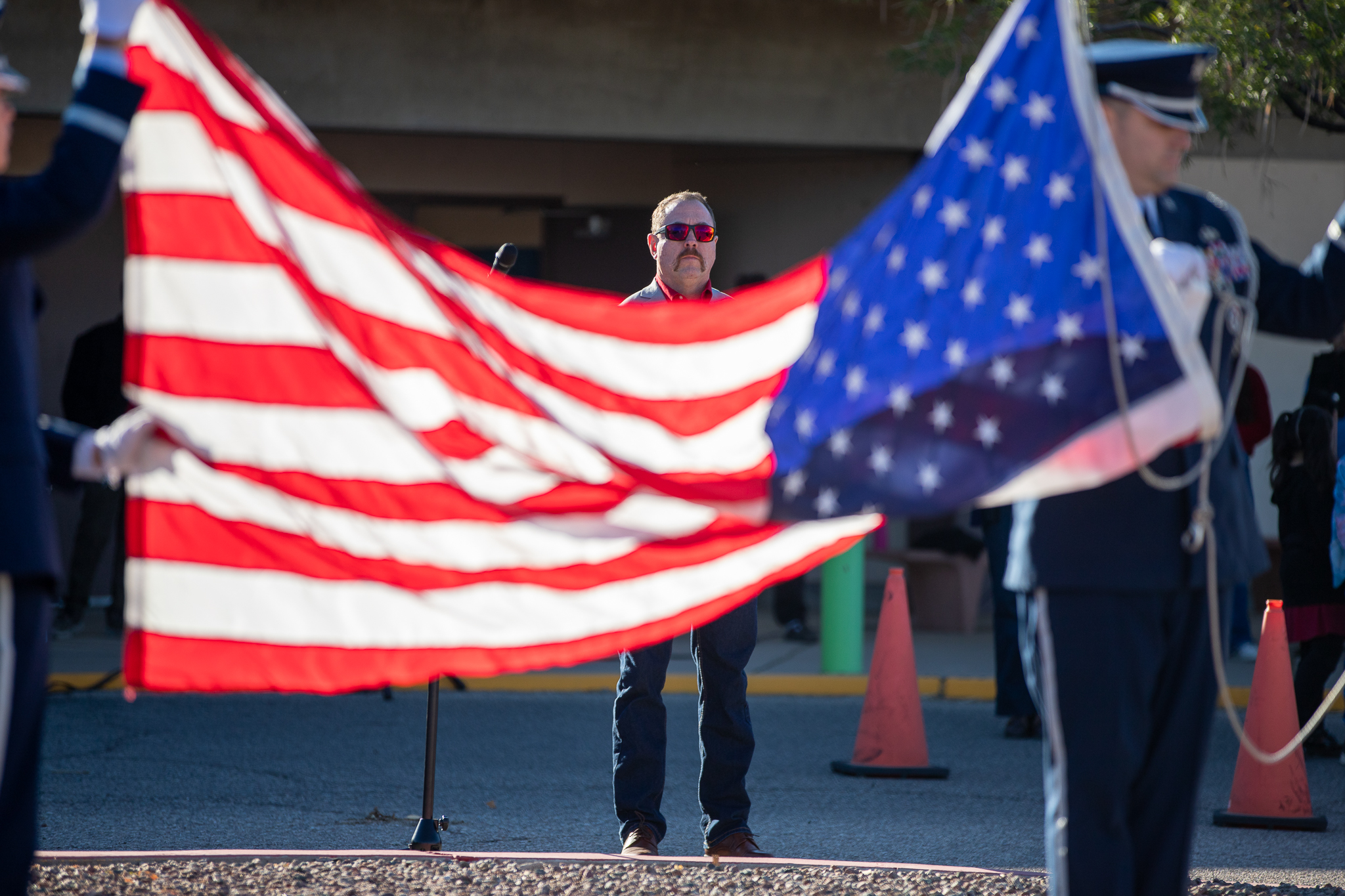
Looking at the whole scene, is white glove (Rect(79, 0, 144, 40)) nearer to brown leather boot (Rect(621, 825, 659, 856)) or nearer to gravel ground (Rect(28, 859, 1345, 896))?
gravel ground (Rect(28, 859, 1345, 896))

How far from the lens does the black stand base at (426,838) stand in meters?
5.48

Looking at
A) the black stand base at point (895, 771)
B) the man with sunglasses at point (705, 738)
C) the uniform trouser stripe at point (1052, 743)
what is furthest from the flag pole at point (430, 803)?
the black stand base at point (895, 771)

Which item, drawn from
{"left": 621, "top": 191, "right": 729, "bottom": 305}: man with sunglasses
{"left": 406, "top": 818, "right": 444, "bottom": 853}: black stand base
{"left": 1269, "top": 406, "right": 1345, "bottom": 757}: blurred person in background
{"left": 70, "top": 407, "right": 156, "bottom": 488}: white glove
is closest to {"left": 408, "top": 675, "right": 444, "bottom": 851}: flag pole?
{"left": 406, "top": 818, "right": 444, "bottom": 853}: black stand base

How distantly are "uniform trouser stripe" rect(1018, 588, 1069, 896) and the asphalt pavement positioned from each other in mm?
2238

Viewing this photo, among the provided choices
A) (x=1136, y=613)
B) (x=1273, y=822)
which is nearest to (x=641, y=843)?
(x=1136, y=613)

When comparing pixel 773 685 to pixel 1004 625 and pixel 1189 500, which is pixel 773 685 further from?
pixel 1189 500

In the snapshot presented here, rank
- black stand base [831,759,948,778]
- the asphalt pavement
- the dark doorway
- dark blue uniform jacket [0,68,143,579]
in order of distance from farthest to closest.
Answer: the dark doorway < black stand base [831,759,948,778] < the asphalt pavement < dark blue uniform jacket [0,68,143,579]

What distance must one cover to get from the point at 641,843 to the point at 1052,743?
219 centimetres

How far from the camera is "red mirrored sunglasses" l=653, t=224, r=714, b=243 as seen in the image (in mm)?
5789

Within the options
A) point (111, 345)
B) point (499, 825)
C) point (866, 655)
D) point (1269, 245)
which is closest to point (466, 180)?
point (111, 345)

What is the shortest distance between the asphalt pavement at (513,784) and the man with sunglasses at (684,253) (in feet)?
6.86

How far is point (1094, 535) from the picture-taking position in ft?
11.6

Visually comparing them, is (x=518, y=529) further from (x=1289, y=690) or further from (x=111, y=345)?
(x=111, y=345)

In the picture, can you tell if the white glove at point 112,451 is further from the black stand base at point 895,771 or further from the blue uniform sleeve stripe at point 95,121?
the black stand base at point 895,771
